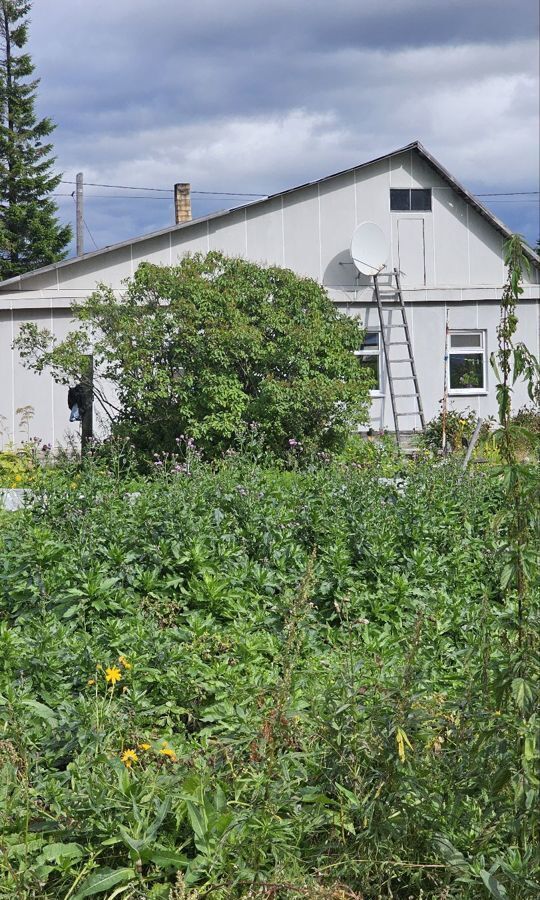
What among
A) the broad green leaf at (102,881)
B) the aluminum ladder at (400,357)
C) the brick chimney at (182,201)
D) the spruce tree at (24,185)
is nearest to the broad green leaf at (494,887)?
the broad green leaf at (102,881)

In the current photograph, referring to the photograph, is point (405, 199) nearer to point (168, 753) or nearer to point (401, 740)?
point (168, 753)

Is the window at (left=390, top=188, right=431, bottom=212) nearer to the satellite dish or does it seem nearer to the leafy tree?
the satellite dish

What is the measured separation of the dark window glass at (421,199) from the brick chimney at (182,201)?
4861mm

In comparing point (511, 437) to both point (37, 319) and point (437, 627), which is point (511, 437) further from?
point (37, 319)

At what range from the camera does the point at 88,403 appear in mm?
15938

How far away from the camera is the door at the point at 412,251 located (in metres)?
19.1

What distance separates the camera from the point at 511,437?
2.94m

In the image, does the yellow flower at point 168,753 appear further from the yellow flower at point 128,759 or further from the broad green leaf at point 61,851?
the broad green leaf at point 61,851

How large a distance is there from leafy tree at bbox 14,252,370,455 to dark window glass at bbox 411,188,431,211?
21.3ft

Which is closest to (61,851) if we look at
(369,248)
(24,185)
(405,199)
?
(369,248)

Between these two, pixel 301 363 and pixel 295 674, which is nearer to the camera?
pixel 295 674

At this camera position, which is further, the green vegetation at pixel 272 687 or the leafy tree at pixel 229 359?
the leafy tree at pixel 229 359

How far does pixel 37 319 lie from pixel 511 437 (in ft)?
51.6

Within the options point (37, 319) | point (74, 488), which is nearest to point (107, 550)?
point (74, 488)
